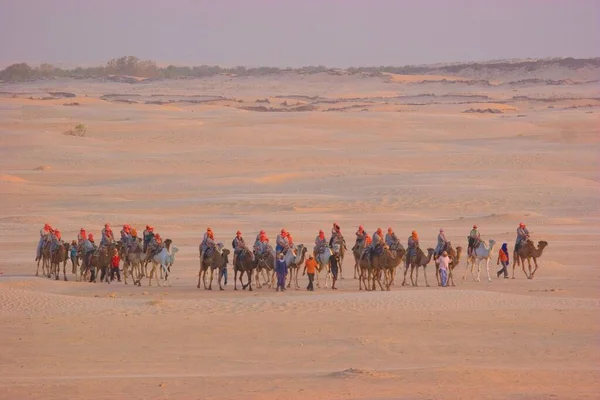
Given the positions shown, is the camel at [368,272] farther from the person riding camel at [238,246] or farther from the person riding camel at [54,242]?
the person riding camel at [54,242]

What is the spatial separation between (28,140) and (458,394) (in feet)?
161

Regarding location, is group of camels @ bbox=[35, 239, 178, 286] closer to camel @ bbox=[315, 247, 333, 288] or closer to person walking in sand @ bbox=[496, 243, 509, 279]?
camel @ bbox=[315, 247, 333, 288]

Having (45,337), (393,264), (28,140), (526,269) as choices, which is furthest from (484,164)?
(45,337)

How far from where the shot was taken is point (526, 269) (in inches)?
1138

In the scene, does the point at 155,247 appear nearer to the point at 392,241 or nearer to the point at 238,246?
the point at 238,246

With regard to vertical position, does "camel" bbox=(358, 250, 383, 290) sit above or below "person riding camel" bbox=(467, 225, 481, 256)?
below

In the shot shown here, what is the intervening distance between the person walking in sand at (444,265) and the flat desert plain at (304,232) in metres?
0.58

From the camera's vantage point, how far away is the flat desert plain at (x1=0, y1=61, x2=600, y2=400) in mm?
15711

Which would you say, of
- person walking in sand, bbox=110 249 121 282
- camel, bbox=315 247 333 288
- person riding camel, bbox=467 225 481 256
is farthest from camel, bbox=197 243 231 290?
person riding camel, bbox=467 225 481 256

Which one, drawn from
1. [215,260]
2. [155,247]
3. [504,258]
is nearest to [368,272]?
[215,260]

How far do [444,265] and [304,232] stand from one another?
10.1m

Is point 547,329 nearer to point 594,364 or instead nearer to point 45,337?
point 594,364

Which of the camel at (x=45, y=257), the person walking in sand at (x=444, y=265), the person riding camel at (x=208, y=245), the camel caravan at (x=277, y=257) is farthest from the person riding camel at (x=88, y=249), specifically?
the person walking in sand at (x=444, y=265)

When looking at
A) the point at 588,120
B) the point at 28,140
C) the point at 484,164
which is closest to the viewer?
the point at 484,164
